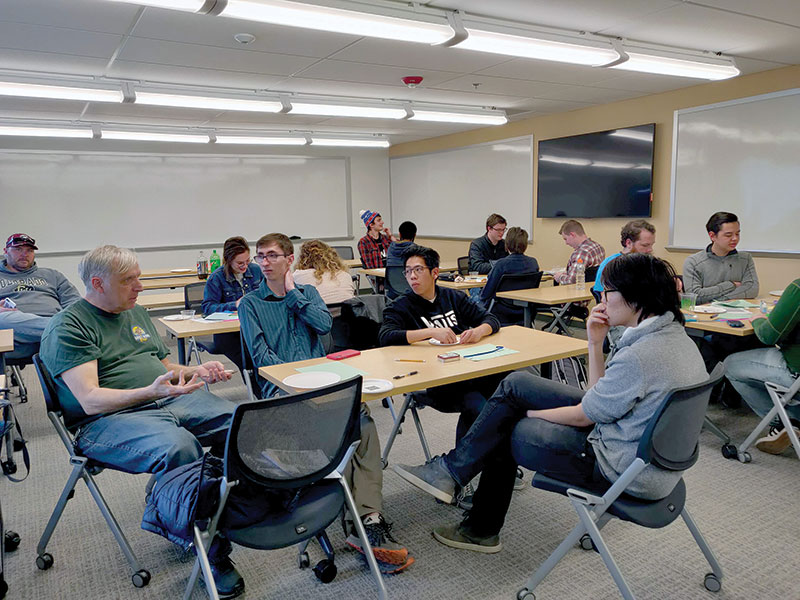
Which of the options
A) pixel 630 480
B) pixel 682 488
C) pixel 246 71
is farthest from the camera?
pixel 246 71

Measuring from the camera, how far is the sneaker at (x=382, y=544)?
221 cm

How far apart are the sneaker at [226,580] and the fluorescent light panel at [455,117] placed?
5.24 metres

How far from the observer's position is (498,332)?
3021 millimetres

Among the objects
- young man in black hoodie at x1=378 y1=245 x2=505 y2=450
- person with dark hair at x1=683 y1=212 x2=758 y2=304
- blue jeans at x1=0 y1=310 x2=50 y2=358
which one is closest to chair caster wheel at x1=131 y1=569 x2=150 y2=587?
young man in black hoodie at x1=378 y1=245 x2=505 y2=450

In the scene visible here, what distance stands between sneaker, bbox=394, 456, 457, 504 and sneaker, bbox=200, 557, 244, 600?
75 cm

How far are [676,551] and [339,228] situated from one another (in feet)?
27.9

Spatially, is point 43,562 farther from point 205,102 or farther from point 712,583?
point 205,102

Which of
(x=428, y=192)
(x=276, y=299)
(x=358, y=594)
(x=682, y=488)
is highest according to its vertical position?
(x=428, y=192)

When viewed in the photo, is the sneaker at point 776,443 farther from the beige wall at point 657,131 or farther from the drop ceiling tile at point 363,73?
the drop ceiling tile at point 363,73

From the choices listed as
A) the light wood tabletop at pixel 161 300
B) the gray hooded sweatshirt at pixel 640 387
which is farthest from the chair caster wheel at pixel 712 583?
the light wood tabletop at pixel 161 300

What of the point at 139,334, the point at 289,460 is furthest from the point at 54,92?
the point at 289,460

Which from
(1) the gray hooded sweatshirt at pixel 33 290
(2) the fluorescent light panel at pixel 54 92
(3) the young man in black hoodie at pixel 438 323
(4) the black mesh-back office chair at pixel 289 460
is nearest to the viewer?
(4) the black mesh-back office chair at pixel 289 460

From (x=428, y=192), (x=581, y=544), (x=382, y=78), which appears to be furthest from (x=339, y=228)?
(x=581, y=544)

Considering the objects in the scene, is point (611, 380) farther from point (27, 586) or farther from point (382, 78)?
point (382, 78)
